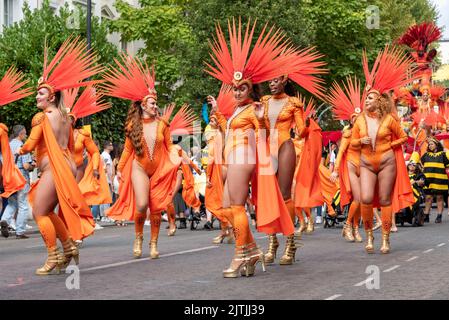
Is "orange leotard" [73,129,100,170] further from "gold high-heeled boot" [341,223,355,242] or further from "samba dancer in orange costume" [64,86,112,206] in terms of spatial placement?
"gold high-heeled boot" [341,223,355,242]

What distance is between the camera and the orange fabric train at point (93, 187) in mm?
18656

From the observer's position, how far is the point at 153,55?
48.1 m

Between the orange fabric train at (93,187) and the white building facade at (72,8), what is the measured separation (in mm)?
16220

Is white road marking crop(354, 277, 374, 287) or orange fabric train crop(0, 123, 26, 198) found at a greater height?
orange fabric train crop(0, 123, 26, 198)

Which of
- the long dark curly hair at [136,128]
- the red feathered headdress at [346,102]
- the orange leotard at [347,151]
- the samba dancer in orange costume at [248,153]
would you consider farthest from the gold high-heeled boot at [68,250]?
the red feathered headdress at [346,102]

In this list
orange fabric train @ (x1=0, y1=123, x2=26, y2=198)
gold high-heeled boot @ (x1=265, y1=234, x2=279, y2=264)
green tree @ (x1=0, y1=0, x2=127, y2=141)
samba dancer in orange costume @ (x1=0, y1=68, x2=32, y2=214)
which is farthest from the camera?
green tree @ (x1=0, y1=0, x2=127, y2=141)

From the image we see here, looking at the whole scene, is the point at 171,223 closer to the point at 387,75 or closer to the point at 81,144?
the point at 81,144

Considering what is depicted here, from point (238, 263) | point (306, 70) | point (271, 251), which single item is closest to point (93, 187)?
point (271, 251)

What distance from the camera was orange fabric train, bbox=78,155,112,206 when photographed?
1866cm

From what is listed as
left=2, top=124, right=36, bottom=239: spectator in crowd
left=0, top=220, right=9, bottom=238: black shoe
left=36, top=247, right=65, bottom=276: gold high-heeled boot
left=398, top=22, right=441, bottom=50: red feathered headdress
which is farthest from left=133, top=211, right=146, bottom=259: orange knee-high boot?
left=398, top=22, right=441, bottom=50: red feathered headdress

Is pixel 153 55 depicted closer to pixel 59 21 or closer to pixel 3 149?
pixel 59 21

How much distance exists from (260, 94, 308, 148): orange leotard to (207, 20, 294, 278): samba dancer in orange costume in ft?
2.89

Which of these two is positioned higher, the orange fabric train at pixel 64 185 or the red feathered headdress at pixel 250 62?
the red feathered headdress at pixel 250 62

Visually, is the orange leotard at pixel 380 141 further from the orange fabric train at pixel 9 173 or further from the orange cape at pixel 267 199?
the orange fabric train at pixel 9 173
